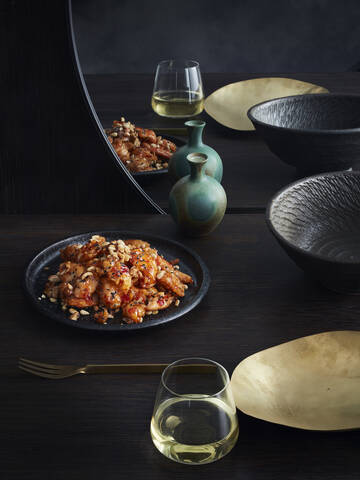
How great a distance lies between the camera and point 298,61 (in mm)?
4215

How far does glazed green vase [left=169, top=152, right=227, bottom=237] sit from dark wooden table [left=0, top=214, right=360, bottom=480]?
4 centimetres

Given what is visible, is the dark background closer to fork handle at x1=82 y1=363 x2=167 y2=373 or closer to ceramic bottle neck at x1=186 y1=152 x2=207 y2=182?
ceramic bottle neck at x1=186 y1=152 x2=207 y2=182

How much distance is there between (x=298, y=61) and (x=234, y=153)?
8.98 feet

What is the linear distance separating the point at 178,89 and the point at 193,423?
1261 mm

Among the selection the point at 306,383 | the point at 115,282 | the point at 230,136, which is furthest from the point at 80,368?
the point at 230,136

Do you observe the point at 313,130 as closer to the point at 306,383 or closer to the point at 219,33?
the point at 306,383

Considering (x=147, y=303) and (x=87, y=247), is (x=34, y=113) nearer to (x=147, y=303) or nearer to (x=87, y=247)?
(x=87, y=247)

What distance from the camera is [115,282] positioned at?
1.02 meters

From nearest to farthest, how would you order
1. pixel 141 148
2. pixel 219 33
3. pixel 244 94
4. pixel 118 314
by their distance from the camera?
pixel 118 314, pixel 141 148, pixel 244 94, pixel 219 33

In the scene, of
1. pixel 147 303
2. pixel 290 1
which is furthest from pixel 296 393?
pixel 290 1

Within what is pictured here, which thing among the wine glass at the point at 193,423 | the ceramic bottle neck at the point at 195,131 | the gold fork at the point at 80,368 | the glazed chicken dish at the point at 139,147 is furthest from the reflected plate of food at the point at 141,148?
the wine glass at the point at 193,423

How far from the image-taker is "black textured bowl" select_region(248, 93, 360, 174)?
4.68 feet

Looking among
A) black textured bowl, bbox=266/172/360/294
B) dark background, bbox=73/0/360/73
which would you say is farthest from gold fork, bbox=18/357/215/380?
dark background, bbox=73/0/360/73

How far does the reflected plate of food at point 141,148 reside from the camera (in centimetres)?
153
